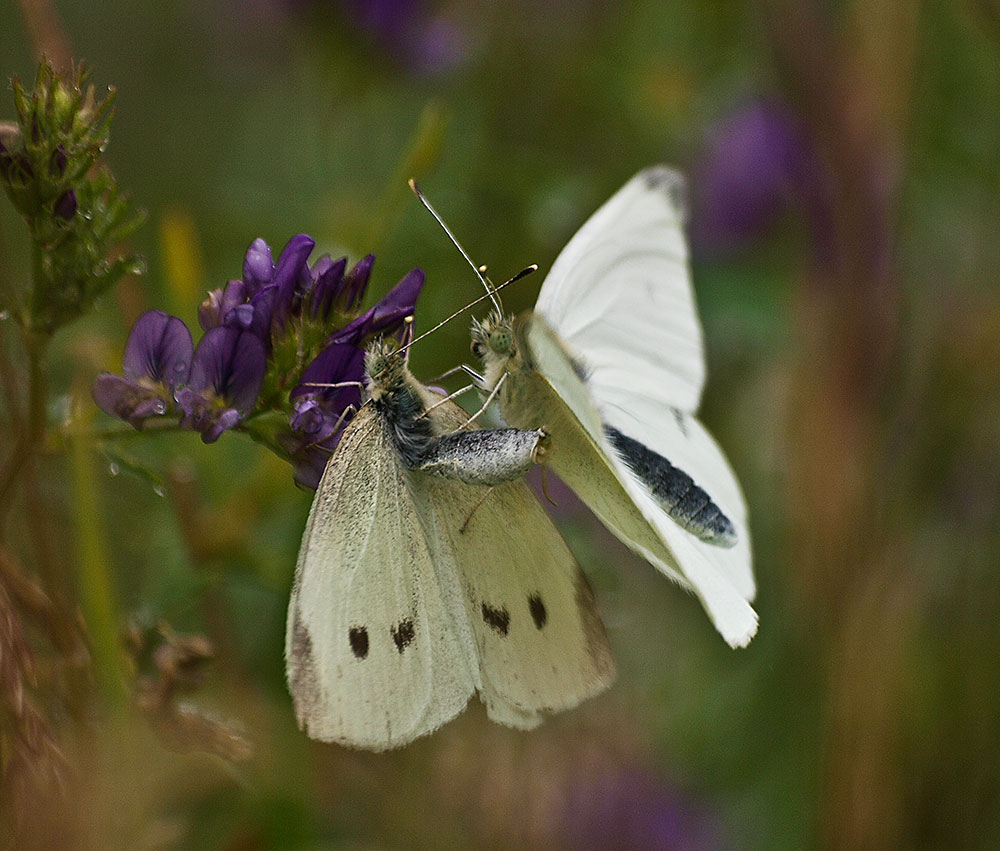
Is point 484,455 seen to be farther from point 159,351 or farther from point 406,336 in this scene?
point 159,351

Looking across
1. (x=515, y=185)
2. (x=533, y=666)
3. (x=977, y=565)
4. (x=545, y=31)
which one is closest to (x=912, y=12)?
(x=515, y=185)

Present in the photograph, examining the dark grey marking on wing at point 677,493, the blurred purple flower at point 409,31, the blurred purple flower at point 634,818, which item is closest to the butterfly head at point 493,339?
the dark grey marking on wing at point 677,493

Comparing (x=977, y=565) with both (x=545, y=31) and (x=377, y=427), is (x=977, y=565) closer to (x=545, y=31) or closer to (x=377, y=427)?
(x=377, y=427)

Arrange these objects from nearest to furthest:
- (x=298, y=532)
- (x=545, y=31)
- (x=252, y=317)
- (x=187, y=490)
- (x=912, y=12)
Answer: (x=252, y=317) → (x=187, y=490) → (x=298, y=532) → (x=912, y=12) → (x=545, y=31)

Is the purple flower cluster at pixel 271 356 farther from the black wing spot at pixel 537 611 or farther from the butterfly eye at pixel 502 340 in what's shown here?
the black wing spot at pixel 537 611

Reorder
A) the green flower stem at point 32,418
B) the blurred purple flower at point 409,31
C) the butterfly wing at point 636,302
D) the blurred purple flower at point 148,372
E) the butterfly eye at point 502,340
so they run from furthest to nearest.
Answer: the blurred purple flower at point 409,31 → the butterfly wing at point 636,302 → the butterfly eye at point 502,340 → the blurred purple flower at point 148,372 → the green flower stem at point 32,418
